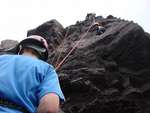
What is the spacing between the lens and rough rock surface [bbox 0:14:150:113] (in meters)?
12.2

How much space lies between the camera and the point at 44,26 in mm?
17031

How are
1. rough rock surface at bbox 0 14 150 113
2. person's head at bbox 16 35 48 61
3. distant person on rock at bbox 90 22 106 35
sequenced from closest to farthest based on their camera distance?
person's head at bbox 16 35 48 61 → rough rock surface at bbox 0 14 150 113 → distant person on rock at bbox 90 22 106 35

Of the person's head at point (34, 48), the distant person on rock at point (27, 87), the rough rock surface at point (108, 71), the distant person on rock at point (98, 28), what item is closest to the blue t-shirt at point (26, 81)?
the distant person on rock at point (27, 87)

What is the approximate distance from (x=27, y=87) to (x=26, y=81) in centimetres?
8

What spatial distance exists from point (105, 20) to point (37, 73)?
1321 cm

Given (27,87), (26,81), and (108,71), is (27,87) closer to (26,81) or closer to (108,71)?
(26,81)

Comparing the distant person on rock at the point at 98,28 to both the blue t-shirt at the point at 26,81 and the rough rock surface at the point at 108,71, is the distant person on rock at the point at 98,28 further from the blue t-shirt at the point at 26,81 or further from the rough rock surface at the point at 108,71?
the blue t-shirt at the point at 26,81

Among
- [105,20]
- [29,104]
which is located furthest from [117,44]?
[29,104]

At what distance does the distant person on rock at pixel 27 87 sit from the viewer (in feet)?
14.8

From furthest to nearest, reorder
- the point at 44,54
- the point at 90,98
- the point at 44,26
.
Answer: the point at 44,26, the point at 90,98, the point at 44,54

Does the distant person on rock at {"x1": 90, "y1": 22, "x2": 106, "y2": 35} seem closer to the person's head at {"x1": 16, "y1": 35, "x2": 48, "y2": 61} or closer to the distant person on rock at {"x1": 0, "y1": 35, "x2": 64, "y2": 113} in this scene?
the person's head at {"x1": 16, "y1": 35, "x2": 48, "y2": 61}

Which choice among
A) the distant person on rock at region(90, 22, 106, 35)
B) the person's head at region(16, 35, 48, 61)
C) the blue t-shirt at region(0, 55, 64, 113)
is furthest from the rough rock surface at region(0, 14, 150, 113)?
the blue t-shirt at region(0, 55, 64, 113)

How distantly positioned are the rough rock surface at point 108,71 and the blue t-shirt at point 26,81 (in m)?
6.95

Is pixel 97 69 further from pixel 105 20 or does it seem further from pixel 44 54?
pixel 44 54
